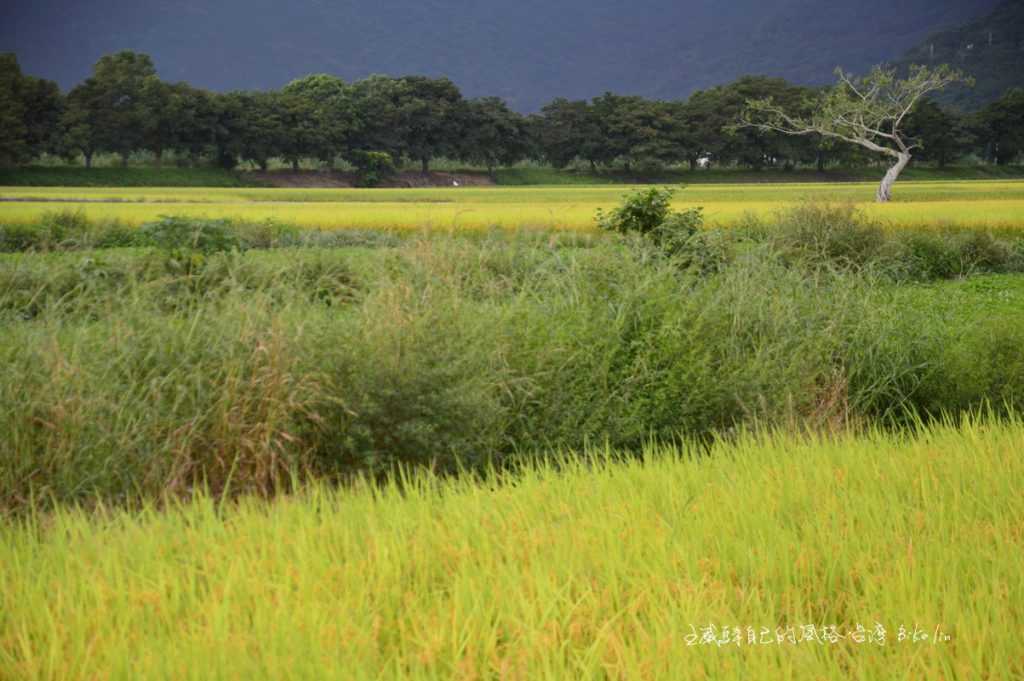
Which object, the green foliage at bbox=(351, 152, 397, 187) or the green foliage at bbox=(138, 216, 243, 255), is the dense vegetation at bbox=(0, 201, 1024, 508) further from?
the green foliage at bbox=(351, 152, 397, 187)

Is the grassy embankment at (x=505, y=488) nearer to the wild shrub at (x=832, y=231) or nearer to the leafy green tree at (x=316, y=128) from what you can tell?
the wild shrub at (x=832, y=231)

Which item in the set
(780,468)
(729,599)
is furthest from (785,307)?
(729,599)

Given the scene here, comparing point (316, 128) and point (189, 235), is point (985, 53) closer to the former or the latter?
point (316, 128)

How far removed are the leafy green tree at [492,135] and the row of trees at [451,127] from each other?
104 millimetres

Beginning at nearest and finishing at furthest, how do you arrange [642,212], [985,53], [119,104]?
[642,212], [119,104], [985,53]

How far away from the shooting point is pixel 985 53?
11756 cm

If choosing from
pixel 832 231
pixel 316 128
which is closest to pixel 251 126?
pixel 316 128

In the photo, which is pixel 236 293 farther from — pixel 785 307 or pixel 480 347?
pixel 785 307

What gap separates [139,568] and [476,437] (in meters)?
3.05

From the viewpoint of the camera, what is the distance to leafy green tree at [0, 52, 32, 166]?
150 ft

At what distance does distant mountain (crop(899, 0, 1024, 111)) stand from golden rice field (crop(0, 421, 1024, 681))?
11154 cm

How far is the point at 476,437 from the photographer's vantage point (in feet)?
20.1

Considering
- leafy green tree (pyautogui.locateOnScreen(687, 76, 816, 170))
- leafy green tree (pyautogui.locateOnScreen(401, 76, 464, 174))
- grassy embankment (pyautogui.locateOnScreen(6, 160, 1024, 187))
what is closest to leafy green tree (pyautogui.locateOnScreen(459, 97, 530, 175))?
leafy green tree (pyautogui.locateOnScreen(401, 76, 464, 174))

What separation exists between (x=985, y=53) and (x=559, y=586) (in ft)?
444
